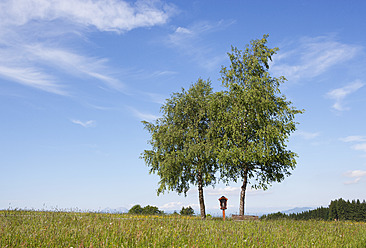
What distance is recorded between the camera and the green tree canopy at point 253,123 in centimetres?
2262

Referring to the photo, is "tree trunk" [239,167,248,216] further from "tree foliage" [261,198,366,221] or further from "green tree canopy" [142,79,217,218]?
"tree foliage" [261,198,366,221]

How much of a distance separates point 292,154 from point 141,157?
13470mm

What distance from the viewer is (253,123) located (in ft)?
77.9

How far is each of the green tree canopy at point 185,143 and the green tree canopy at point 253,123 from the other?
6.15 feet

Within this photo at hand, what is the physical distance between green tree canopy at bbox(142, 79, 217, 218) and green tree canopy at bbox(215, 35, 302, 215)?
6.15ft

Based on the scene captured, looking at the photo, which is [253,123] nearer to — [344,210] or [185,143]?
[185,143]

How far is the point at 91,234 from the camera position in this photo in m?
8.77

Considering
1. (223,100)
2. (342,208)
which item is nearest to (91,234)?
(223,100)

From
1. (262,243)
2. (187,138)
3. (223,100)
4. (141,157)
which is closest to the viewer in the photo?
(262,243)

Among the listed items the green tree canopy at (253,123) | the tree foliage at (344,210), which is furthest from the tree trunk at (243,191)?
the tree foliage at (344,210)

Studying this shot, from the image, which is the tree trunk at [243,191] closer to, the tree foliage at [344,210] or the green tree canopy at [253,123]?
the green tree canopy at [253,123]

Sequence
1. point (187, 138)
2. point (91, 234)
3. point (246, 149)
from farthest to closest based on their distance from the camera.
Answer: point (187, 138) < point (246, 149) < point (91, 234)

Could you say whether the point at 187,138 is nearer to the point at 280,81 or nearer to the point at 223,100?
the point at 223,100

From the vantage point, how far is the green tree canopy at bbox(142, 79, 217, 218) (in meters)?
25.8
